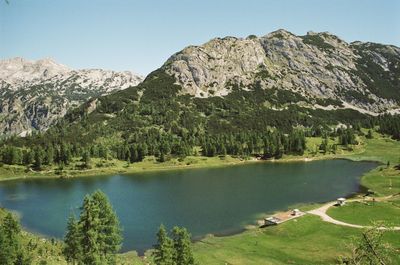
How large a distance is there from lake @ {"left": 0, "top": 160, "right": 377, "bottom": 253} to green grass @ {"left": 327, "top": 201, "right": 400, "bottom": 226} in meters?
17.0

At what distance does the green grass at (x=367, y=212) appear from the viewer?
335 feet

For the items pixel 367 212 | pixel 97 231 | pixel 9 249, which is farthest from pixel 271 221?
pixel 9 249

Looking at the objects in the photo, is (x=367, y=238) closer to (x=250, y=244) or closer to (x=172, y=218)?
(x=250, y=244)

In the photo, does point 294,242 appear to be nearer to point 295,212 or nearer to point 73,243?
point 295,212

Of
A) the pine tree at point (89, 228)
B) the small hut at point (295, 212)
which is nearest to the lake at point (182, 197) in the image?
the small hut at point (295, 212)

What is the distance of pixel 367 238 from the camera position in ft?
105

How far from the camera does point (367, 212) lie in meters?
109

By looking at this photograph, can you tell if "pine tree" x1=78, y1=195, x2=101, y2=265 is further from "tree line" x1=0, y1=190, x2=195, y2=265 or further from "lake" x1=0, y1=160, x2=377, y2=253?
"lake" x1=0, y1=160, x2=377, y2=253

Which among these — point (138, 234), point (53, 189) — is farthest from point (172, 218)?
point (53, 189)

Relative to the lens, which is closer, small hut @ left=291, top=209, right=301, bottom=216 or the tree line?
the tree line

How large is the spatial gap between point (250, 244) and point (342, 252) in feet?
63.5

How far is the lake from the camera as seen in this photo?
110 meters

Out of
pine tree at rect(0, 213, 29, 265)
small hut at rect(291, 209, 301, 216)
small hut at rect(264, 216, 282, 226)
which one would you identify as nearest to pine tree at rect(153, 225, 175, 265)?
pine tree at rect(0, 213, 29, 265)

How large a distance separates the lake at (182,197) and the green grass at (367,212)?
668 inches
